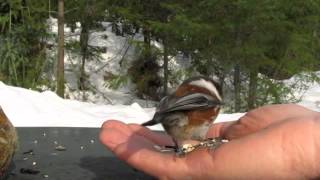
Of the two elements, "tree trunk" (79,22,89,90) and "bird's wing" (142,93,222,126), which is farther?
"tree trunk" (79,22,89,90)

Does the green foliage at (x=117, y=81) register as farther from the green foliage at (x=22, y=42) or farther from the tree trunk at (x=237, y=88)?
the tree trunk at (x=237, y=88)

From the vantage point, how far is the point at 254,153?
966 millimetres

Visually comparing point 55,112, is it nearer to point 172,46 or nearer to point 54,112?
point 54,112

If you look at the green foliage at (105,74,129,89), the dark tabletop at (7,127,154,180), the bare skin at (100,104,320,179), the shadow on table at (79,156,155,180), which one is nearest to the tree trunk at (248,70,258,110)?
the green foliage at (105,74,129,89)

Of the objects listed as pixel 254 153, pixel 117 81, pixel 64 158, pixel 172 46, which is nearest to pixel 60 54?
pixel 117 81

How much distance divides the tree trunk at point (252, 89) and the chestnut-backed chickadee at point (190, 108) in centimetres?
381

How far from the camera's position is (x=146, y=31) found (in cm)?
575

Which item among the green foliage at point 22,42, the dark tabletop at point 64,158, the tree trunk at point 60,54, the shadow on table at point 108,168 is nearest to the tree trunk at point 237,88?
the tree trunk at point 60,54

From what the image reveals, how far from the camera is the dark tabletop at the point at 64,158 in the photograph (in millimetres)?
1266

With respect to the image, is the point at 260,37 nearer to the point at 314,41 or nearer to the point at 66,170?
the point at 314,41

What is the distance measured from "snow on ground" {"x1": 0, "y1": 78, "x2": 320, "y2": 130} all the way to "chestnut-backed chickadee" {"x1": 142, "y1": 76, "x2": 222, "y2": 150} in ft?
6.93

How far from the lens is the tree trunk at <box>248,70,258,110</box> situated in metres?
4.84

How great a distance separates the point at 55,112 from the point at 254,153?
271cm

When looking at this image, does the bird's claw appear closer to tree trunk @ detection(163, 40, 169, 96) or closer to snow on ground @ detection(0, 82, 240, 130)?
snow on ground @ detection(0, 82, 240, 130)
